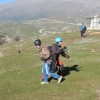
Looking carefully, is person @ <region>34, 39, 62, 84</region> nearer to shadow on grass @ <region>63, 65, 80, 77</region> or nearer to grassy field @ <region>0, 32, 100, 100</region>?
grassy field @ <region>0, 32, 100, 100</region>

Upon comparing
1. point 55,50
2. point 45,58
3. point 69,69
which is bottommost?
point 69,69

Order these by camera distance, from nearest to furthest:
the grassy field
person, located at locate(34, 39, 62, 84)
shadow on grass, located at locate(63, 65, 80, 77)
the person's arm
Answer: the grassy field → person, located at locate(34, 39, 62, 84) → the person's arm → shadow on grass, located at locate(63, 65, 80, 77)

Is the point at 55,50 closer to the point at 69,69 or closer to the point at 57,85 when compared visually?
the point at 57,85

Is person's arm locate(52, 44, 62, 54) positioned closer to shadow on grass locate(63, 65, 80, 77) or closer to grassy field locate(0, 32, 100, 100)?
grassy field locate(0, 32, 100, 100)

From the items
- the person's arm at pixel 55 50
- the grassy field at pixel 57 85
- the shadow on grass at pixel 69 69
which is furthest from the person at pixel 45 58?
the shadow on grass at pixel 69 69

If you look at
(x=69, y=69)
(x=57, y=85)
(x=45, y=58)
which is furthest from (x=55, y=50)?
(x=69, y=69)

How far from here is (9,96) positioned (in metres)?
13.3

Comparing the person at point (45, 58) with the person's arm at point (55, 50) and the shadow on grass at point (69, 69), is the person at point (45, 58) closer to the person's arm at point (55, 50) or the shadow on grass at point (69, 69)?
the person's arm at point (55, 50)

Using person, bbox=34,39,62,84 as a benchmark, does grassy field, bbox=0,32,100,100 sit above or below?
below

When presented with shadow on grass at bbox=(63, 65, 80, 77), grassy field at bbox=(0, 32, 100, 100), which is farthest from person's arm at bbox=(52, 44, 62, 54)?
shadow on grass at bbox=(63, 65, 80, 77)

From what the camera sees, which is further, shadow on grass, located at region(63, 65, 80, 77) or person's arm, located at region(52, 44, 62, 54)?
shadow on grass, located at region(63, 65, 80, 77)

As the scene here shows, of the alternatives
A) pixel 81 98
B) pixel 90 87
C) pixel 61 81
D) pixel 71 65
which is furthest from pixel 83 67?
pixel 81 98

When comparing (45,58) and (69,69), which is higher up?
(45,58)

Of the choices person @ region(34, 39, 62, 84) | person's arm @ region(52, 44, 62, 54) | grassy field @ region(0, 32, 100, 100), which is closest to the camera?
grassy field @ region(0, 32, 100, 100)
